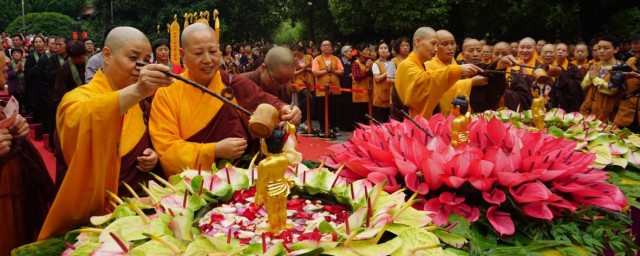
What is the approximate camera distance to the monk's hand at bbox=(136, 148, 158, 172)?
2.71 meters

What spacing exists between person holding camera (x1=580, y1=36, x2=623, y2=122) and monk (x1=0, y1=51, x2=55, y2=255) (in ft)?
18.0

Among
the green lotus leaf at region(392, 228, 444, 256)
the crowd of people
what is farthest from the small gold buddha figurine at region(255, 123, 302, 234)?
the crowd of people

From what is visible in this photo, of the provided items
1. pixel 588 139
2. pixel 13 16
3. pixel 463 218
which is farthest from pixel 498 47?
pixel 13 16

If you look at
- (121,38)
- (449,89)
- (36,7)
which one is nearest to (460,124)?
(121,38)

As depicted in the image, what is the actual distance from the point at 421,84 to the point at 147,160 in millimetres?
2385

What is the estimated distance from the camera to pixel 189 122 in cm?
288

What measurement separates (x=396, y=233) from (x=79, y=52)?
6.13 meters

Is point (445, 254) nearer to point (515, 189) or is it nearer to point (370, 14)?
point (515, 189)

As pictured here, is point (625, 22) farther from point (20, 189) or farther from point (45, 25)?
point (45, 25)

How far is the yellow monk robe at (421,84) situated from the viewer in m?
4.30

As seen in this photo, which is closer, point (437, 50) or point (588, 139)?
point (588, 139)

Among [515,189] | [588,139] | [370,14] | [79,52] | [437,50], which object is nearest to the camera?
[515,189]

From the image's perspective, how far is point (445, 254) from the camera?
1.43 m

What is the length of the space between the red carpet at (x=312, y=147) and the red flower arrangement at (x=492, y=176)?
16.6 feet
